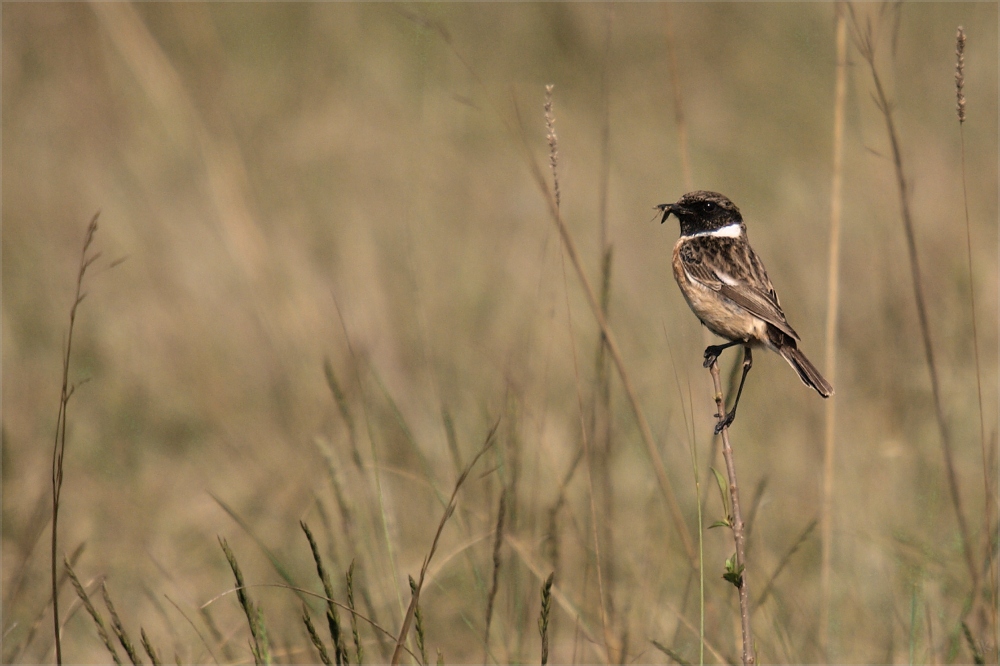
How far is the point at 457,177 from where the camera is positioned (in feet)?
24.6

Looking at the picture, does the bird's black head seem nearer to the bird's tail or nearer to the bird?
the bird

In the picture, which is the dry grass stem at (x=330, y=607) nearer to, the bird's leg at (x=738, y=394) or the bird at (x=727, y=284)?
the bird's leg at (x=738, y=394)

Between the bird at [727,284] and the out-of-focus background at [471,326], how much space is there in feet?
1.05

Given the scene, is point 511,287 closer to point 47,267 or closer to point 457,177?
point 457,177

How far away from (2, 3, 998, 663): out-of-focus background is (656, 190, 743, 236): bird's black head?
11.4 inches

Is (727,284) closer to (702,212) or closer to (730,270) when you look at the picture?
(730,270)

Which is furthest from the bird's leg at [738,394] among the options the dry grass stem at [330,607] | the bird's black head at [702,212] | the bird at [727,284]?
the dry grass stem at [330,607]

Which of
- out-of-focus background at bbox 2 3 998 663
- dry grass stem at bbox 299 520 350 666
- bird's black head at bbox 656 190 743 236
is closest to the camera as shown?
dry grass stem at bbox 299 520 350 666

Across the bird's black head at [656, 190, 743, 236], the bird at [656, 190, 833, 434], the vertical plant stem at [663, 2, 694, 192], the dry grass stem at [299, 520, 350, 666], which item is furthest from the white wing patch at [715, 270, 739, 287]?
the dry grass stem at [299, 520, 350, 666]

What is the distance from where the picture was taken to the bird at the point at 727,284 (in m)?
2.77

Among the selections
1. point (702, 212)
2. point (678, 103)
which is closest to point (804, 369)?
point (702, 212)

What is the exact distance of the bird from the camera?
9.08ft

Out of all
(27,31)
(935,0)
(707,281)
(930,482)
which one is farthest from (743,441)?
(27,31)

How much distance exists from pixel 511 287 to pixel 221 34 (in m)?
4.73
